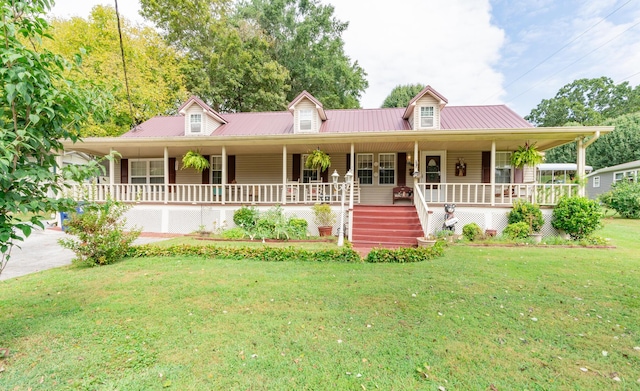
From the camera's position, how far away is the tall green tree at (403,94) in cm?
2991

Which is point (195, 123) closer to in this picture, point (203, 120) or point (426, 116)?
point (203, 120)

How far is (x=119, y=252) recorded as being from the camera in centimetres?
621

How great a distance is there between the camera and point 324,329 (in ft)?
10.3

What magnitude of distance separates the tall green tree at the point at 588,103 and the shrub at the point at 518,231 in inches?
1410

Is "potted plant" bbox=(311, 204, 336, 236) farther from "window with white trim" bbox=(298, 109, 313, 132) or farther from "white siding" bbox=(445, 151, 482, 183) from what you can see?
"white siding" bbox=(445, 151, 482, 183)

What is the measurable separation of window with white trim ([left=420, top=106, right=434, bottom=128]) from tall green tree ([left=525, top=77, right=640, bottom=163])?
3425 cm

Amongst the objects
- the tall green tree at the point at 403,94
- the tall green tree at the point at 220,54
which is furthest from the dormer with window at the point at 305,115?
the tall green tree at the point at 403,94

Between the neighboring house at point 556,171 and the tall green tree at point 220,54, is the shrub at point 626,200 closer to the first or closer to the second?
the neighboring house at point 556,171

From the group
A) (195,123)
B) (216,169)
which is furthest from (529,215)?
(195,123)

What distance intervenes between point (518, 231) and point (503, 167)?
4499 mm

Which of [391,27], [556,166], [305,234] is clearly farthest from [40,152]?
[556,166]

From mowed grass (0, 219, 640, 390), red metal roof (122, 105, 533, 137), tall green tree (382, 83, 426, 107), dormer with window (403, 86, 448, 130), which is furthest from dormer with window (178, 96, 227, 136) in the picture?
tall green tree (382, 83, 426, 107)

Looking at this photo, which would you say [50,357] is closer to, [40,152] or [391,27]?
[40,152]

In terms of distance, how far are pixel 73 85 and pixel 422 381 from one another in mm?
4123
